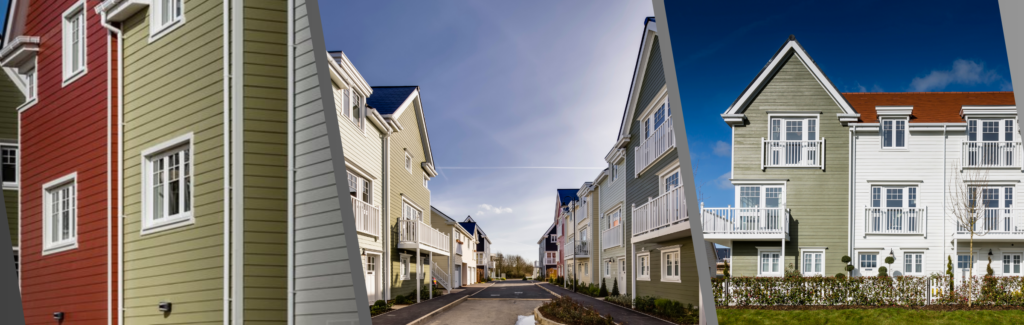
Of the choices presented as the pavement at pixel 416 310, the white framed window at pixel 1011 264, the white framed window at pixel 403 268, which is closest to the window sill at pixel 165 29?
the white framed window at pixel 403 268

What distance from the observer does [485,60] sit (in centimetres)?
335

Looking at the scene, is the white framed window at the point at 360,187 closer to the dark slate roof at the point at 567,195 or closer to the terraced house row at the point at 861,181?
the dark slate roof at the point at 567,195

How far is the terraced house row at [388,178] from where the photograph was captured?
307 centimetres

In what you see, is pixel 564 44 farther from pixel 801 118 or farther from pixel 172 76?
pixel 801 118

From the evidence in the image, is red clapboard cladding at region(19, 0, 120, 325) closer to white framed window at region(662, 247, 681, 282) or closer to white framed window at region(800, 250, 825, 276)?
white framed window at region(662, 247, 681, 282)

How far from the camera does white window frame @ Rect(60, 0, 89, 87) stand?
285cm

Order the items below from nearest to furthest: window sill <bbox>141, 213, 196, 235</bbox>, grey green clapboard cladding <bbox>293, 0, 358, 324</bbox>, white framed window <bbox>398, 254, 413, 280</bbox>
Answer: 1. window sill <bbox>141, 213, 196, 235</bbox>
2. grey green clapboard cladding <bbox>293, 0, 358, 324</bbox>
3. white framed window <bbox>398, 254, 413, 280</bbox>

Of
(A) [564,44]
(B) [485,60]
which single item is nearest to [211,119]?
(B) [485,60]

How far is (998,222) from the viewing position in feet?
16.7

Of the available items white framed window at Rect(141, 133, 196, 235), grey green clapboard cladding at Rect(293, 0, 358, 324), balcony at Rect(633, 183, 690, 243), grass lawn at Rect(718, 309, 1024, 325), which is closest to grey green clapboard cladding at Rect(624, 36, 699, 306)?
balcony at Rect(633, 183, 690, 243)

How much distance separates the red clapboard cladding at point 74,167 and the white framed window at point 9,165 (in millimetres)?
96

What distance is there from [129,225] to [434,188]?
1662 mm

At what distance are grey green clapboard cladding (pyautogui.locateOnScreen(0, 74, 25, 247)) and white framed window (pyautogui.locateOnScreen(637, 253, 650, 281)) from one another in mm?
3966

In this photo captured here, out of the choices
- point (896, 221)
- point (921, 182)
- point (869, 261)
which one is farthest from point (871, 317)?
point (921, 182)
